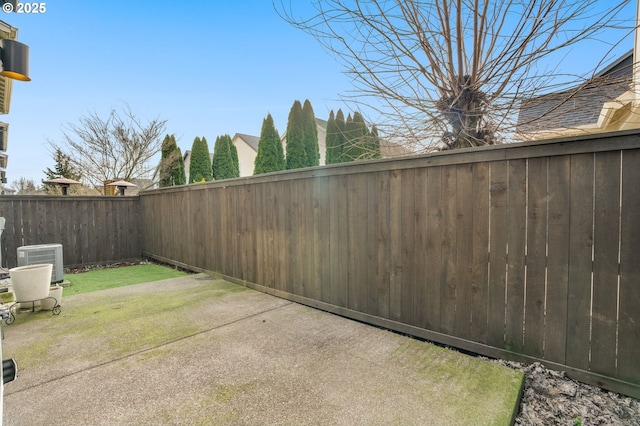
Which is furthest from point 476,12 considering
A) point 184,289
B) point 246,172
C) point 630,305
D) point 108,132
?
point 246,172

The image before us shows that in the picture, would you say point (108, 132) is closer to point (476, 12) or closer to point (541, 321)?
point (476, 12)

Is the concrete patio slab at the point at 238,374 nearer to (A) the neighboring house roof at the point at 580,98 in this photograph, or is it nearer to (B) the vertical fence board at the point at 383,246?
(B) the vertical fence board at the point at 383,246

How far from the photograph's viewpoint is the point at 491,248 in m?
2.29

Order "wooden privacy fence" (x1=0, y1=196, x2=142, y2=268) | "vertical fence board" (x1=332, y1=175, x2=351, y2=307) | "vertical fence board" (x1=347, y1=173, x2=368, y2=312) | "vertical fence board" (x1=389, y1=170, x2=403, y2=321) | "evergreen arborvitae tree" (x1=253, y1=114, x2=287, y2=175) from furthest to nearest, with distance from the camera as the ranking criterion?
"evergreen arborvitae tree" (x1=253, y1=114, x2=287, y2=175) → "wooden privacy fence" (x1=0, y1=196, x2=142, y2=268) → "vertical fence board" (x1=332, y1=175, x2=351, y2=307) → "vertical fence board" (x1=347, y1=173, x2=368, y2=312) → "vertical fence board" (x1=389, y1=170, x2=403, y2=321)

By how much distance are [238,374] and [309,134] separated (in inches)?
355

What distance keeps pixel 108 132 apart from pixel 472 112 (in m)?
13.8

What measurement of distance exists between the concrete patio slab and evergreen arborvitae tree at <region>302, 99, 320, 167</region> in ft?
24.8

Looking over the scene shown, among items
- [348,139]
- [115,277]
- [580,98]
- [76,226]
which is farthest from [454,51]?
[76,226]

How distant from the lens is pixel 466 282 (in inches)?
95.1

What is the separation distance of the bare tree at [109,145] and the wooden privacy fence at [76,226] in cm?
683

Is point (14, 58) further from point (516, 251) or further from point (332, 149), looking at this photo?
point (332, 149)

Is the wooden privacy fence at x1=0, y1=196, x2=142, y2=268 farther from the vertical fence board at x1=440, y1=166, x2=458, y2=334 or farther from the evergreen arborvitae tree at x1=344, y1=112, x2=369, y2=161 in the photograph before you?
the vertical fence board at x1=440, y1=166, x2=458, y2=334

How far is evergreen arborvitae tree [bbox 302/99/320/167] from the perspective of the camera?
10.3 m

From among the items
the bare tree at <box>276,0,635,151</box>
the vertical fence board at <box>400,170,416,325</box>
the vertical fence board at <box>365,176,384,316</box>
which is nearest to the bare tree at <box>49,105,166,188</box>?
the bare tree at <box>276,0,635,151</box>
